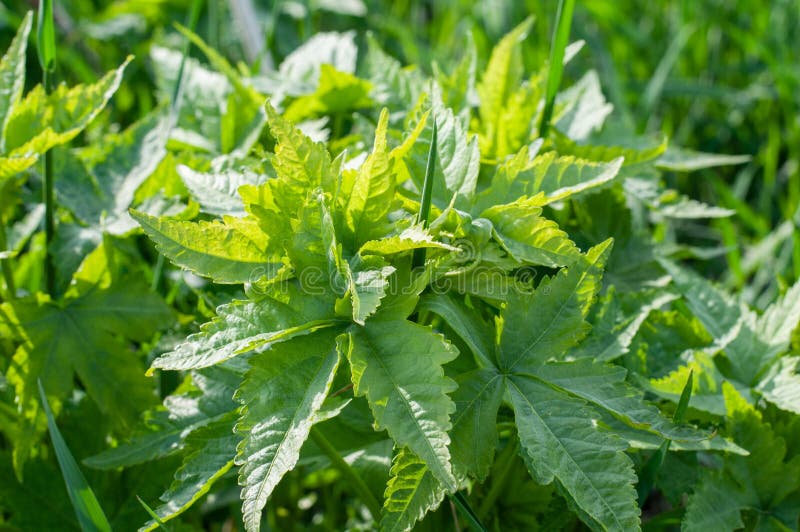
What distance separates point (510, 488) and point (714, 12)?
2205 mm

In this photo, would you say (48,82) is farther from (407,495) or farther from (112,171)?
(407,495)

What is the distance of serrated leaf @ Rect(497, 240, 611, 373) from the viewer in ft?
3.48

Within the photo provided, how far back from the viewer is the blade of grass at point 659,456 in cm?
107

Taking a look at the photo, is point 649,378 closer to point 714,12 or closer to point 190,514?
point 190,514

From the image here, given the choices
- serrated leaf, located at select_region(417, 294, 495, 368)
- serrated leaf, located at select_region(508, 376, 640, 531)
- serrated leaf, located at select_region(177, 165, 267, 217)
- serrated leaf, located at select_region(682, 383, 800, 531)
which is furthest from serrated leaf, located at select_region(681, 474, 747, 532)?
serrated leaf, located at select_region(177, 165, 267, 217)

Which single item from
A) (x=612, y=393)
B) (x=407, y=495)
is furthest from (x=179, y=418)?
(x=612, y=393)

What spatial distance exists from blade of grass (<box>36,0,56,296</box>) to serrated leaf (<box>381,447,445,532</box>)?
2.46 feet

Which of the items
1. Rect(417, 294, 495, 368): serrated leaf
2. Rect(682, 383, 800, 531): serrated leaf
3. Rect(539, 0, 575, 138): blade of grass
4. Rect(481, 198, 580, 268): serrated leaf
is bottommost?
Rect(682, 383, 800, 531): serrated leaf

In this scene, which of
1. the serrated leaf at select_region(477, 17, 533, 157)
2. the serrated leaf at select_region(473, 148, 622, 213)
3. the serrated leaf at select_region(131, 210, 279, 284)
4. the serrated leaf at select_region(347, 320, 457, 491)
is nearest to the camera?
the serrated leaf at select_region(347, 320, 457, 491)

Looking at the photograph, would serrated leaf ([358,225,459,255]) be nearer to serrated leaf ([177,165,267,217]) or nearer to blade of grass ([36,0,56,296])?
serrated leaf ([177,165,267,217])

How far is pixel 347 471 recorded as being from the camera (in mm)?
1154

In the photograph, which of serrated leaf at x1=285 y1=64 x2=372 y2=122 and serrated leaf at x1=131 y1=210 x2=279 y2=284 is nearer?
serrated leaf at x1=131 y1=210 x2=279 y2=284

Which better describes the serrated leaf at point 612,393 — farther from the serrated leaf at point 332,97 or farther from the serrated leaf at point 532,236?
the serrated leaf at point 332,97

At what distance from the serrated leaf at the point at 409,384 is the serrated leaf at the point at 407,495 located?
72 millimetres
